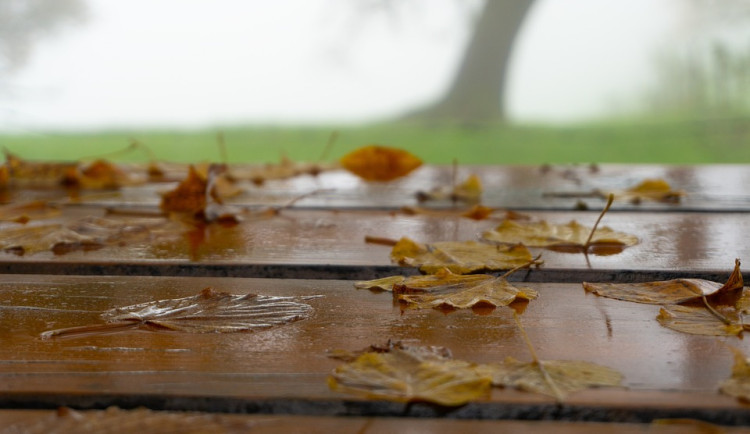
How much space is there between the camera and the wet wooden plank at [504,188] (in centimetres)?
85

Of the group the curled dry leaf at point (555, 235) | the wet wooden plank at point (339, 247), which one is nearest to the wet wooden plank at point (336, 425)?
the wet wooden plank at point (339, 247)

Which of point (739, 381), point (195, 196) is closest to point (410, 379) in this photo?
point (739, 381)

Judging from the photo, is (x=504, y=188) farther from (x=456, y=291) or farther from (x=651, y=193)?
(x=456, y=291)

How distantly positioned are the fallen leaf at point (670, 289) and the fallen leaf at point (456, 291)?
1.8 inches

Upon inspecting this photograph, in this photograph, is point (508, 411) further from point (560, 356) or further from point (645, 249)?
point (645, 249)

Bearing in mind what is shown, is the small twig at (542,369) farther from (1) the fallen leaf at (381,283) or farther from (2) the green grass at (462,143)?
(2) the green grass at (462,143)

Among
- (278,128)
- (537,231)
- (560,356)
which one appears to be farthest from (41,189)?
(278,128)

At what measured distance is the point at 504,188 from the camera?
3.28ft

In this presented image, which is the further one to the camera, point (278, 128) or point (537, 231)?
point (278, 128)

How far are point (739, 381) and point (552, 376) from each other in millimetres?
74

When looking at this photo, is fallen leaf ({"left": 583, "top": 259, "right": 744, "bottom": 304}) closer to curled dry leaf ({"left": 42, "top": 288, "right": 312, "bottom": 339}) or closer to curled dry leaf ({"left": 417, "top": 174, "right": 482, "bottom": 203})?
curled dry leaf ({"left": 42, "top": 288, "right": 312, "bottom": 339})

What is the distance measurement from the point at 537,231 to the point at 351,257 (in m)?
0.18

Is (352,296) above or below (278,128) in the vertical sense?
below

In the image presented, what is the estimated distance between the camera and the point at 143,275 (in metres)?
0.52
